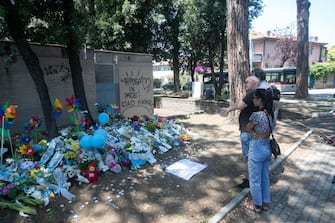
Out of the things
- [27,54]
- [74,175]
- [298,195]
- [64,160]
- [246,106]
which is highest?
[27,54]

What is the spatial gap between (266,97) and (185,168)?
2.15m

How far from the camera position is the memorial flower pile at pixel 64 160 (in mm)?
3420

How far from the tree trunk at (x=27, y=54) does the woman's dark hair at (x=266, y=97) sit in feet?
13.3

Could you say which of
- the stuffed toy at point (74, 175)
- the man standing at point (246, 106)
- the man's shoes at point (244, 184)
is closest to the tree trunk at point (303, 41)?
the man standing at point (246, 106)

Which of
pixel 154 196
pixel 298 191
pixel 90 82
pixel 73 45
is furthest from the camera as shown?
pixel 90 82

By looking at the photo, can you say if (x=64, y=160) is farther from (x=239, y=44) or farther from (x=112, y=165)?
(x=239, y=44)

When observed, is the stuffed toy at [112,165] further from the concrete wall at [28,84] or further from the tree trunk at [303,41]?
the tree trunk at [303,41]

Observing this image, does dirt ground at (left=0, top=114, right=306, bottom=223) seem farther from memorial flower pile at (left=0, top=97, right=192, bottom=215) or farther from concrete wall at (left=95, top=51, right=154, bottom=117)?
concrete wall at (left=95, top=51, right=154, bottom=117)

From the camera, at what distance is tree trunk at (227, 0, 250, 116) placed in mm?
7695

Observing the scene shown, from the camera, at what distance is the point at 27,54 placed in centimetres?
480

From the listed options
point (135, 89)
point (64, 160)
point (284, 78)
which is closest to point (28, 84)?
point (135, 89)

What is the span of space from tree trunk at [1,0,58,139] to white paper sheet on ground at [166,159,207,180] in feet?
8.31

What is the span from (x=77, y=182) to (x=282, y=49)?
117 feet

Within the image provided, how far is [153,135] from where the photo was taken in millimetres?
5910
